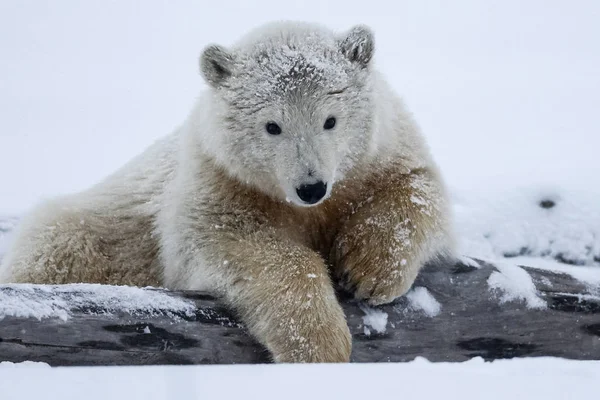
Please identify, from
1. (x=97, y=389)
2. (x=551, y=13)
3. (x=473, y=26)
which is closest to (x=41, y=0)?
(x=473, y=26)

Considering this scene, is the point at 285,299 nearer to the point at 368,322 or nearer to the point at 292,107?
the point at 368,322

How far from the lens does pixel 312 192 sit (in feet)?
14.5

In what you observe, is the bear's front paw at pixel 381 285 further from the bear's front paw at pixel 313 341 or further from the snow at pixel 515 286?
the snow at pixel 515 286

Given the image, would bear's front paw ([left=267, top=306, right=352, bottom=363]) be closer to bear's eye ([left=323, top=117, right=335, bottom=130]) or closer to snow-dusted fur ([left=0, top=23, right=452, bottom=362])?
snow-dusted fur ([left=0, top=23, right=452, bottom=362])

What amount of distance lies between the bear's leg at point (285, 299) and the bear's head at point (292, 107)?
356 millimetres

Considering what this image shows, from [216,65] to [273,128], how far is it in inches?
25.8

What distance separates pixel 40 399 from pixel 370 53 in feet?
10.2

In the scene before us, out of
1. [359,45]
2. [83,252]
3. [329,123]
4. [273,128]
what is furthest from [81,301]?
[359,45]

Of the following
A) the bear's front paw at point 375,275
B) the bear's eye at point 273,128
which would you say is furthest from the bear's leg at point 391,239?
the bear's eye at point 273,128

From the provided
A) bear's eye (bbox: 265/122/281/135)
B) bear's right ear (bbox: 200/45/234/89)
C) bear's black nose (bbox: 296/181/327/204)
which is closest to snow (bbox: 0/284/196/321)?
bear's black nose (bbox: 296/181/327/204)

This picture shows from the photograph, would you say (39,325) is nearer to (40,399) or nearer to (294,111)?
(40,399)

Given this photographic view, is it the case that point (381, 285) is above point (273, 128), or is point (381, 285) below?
below

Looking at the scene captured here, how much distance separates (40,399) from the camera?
115 inches

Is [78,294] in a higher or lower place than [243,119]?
lower
